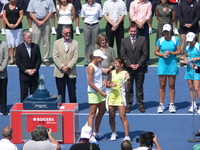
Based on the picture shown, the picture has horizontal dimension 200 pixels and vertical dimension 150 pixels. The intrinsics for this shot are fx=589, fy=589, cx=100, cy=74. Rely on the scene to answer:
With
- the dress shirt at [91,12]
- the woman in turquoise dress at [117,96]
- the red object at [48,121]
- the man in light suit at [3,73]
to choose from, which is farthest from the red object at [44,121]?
the dress shirt at [91,12]

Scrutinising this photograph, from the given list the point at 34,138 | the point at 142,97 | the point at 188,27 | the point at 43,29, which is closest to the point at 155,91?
the point at 142,97

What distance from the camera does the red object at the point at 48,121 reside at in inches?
507

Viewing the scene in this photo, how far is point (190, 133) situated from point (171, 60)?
2.16m

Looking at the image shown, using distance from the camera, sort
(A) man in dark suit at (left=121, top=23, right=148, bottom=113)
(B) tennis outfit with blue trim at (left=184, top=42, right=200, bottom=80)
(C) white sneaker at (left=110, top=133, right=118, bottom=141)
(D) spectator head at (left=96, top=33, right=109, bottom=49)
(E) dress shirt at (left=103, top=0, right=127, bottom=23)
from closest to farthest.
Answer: (C) white sneaker at (left=110, top=133, right=118, bottom=141) → (D) spectator head at (left=96, top=33, right=109, bottom=49) → (B) tennis outfit with blue trim at (left=184, top=42, right=200, bottom=80) → (A) man in dark suit at (left=121, top=23, right=148, bottom=113) → (E) dress shirt at (left=103, top=0, right=127, bottom=23)

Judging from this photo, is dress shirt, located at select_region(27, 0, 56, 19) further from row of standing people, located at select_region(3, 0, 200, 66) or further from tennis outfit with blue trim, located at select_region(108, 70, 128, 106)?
tennis outfit with blue trim, located at select_region(108, 70, 128, 106)

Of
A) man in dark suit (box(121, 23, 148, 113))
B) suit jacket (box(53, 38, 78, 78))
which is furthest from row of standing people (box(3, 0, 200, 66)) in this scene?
suit jacket (box(53, 38, 78, 78))

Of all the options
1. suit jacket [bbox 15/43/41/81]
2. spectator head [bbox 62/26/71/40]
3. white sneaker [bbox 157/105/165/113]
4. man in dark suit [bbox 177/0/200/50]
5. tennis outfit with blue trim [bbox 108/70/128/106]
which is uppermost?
man in dark suit [bbox 177/0/200/50]

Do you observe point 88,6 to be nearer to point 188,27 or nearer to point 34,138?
point 188,27

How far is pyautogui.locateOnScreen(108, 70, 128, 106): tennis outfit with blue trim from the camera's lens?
12.9 m

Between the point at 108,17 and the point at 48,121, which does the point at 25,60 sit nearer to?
the point at 48,121

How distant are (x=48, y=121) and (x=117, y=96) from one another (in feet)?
5.28

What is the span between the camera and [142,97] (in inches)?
601

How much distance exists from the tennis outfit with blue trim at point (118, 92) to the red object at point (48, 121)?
0.87 metres

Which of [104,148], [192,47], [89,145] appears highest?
[192,47]
